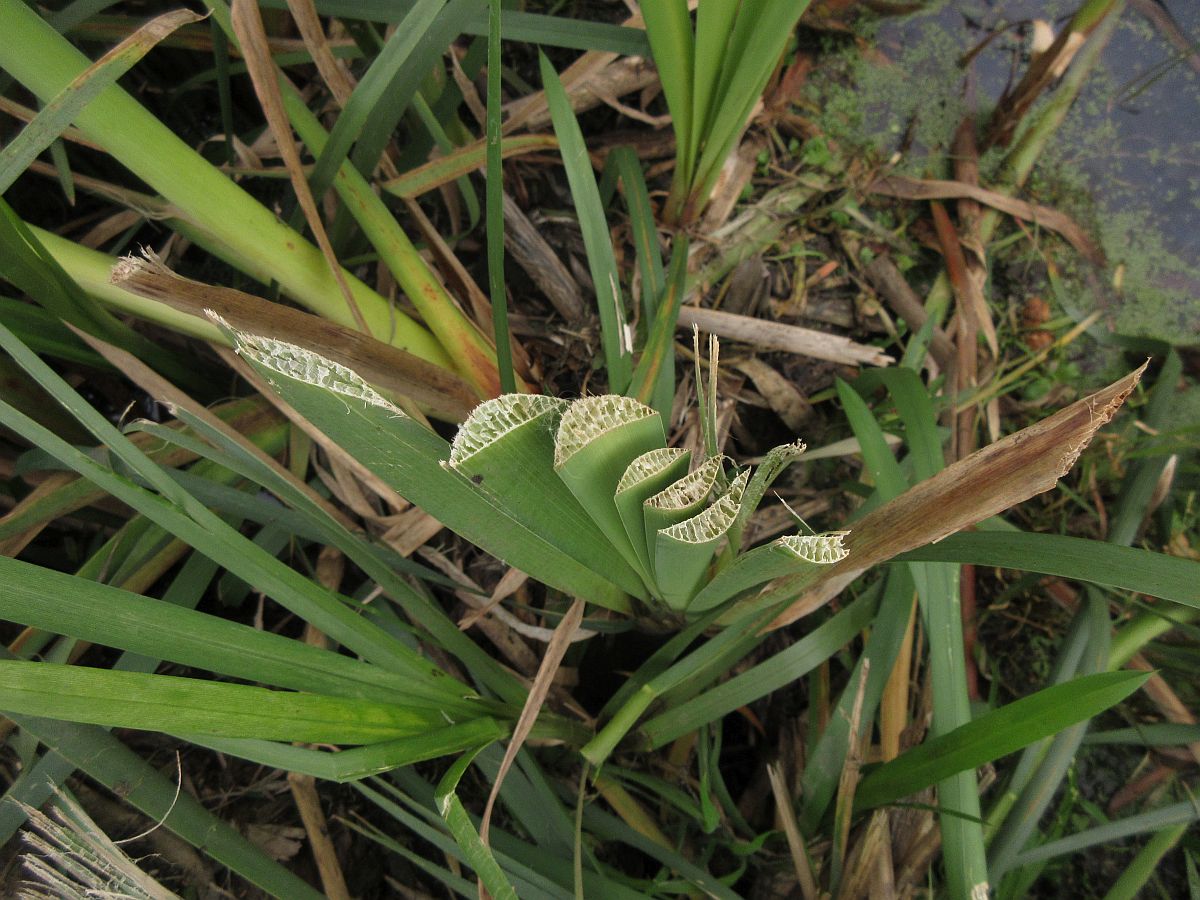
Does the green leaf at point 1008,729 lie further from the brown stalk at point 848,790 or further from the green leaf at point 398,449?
the green leaf at point 398,449

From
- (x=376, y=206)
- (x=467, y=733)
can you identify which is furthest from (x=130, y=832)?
(x=376, y=206)

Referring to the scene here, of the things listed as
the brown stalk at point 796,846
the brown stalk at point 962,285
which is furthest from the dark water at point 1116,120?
the brown stalk at point 796,846

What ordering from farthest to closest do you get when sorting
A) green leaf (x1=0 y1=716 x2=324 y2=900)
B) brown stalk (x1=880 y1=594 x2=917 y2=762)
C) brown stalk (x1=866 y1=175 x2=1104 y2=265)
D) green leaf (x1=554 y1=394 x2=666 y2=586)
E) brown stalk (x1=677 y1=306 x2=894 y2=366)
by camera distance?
brown stalk (x1=866 y1=175 x2=1104 y2=265) → brown stalk (x1=677 y1=306 x2=894 y2=366) → brown stalk (x1=880 y1=594 x2=917 y2=762) → green leaf (x1=0 y1=716 x2=324 y2=900) → green leaf (x1=554 y1=394 x2=666 y2=586)

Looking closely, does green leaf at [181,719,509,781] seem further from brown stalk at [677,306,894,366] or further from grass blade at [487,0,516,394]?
brown stalk at [677,306,894,366]

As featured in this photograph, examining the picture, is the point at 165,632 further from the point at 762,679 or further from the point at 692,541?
the point at 762,679

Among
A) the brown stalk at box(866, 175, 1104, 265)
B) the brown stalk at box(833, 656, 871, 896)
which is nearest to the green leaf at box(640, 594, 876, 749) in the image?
the brown stalk at box(833, 656, 871, 896)

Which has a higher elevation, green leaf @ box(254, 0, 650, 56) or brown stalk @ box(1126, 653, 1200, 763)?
green leaf @ box(254, 0, 650, 56)
